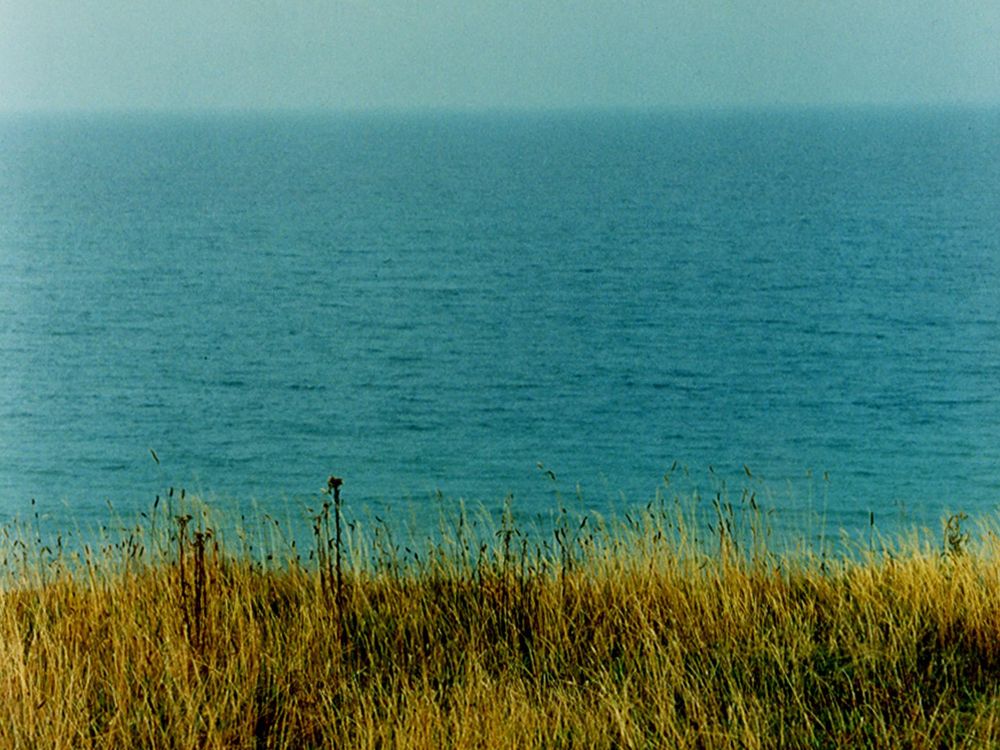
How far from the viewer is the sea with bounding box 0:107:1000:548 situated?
30.1m

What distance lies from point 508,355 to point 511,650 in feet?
123

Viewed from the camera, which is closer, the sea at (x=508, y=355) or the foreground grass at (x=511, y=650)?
the foreground grass at (x=511, y=650)

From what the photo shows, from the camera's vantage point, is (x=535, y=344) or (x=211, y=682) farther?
(x=535, y=344)

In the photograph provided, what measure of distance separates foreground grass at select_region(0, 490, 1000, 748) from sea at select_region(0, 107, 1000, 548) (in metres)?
0.71

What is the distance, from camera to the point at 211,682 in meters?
5.54

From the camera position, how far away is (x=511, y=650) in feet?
20.5

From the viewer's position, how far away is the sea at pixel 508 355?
30.1 m

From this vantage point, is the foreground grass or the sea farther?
the sea

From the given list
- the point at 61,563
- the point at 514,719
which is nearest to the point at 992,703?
the point at 514,719

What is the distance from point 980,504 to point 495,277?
34.5m

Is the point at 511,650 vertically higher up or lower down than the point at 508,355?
higher up

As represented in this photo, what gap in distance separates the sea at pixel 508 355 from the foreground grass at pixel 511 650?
71 cm

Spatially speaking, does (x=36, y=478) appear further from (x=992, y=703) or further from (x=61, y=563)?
(x=992, y=703)

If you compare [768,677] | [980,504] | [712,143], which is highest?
[712,143]
